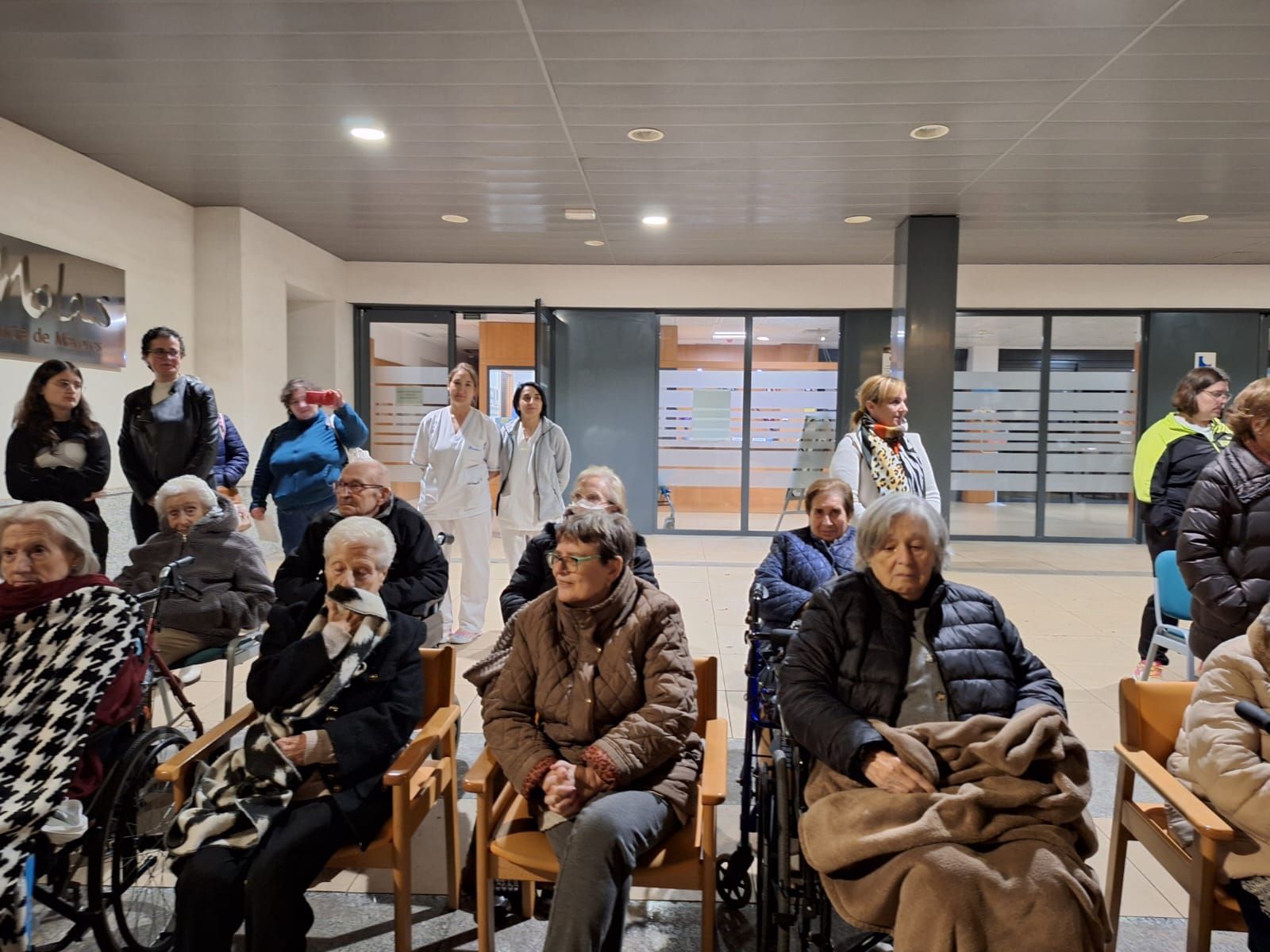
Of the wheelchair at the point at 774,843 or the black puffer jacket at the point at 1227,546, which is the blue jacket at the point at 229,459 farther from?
the black puffer jacket at the point at 1227,546

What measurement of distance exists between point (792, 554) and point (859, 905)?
1442mm

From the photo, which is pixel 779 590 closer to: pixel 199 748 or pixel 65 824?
pixel 199 748

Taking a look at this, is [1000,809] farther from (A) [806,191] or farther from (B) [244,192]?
(B) [244,192]

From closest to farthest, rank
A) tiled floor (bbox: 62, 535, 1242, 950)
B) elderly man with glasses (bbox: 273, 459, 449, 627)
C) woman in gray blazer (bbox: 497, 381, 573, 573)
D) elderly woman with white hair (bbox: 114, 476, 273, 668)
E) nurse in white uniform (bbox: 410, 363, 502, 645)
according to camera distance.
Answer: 1. tiled floor (bbox: 62, 535, 1242, 950)
2. elderly man with glasses (bbox: 273, 459, 449, 627)
3. elderly woman with white hair (bbox: 114, 476, 273, 668)
4. nurse in white uniform (bbox: 410, 363, 502, 645)
5. woman in gray blazer (bbox: 497, 381, 573, 573)

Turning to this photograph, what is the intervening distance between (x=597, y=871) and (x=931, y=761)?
2.48 feet

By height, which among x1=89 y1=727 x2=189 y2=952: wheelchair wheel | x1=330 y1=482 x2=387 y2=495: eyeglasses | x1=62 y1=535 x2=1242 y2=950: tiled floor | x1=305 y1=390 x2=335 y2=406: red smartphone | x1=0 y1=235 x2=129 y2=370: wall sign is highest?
x1=0 y1=235 x2=129 y2=370: wall sign

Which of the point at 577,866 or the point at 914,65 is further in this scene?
the point at 914,65

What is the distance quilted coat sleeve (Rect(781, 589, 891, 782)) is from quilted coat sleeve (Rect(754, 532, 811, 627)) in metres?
0.64

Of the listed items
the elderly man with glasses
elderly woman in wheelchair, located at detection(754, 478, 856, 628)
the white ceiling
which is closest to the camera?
the elderly man with glasses

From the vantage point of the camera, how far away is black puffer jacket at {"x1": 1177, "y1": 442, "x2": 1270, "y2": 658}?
2553 millimetres

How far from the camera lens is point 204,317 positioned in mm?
6445

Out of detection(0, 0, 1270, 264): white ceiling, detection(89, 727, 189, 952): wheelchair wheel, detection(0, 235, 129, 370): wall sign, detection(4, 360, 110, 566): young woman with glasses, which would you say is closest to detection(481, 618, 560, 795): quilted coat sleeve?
detection(89, 727, 189, 952): wheelchair wheel

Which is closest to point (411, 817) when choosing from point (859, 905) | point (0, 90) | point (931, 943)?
point (859, 905)

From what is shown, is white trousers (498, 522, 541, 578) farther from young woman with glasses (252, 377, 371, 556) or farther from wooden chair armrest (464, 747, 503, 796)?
wooden chair armrest (464, 747, 503, 796)
